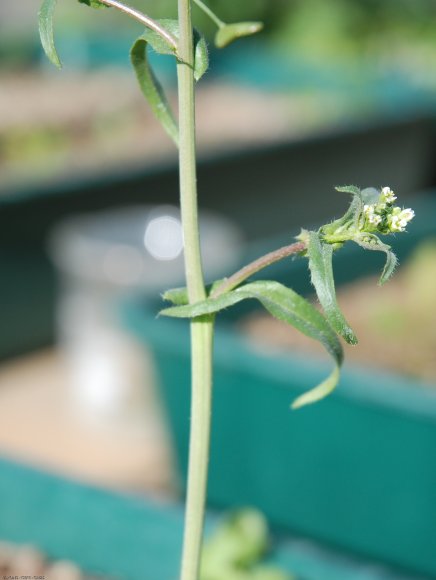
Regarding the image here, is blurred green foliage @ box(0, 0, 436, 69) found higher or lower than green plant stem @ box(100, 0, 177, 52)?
higher

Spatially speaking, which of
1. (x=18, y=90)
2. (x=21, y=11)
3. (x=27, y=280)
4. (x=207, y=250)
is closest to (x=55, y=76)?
(x=18, y=90)

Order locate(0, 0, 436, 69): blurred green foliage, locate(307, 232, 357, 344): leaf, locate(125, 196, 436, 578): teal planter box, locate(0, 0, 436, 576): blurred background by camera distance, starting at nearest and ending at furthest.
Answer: locate(307, 232, 357, 344): leaf, locate(125, 196, 436, 578): teal planter box, locate(0, 0, 436, 576): blurred background, locate(0, 0, 436, 69): blurred green foliage

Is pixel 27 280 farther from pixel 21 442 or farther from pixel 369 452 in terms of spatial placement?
pixel 369 452

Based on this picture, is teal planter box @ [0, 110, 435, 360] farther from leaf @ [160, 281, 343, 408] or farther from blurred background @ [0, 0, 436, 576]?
leaf @ [160, 281, 343, 408]

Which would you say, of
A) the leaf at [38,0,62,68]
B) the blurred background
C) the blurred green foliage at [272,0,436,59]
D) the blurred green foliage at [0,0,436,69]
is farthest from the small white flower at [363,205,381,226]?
the blurred green foliage at [272,0,436,59]

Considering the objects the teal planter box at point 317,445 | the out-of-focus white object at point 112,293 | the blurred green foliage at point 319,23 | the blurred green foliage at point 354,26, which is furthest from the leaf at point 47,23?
the blurred green foliage at point 354,26

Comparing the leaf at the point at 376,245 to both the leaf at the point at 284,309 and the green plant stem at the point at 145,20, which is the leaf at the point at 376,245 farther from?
the green plant stem at the point at 145,20

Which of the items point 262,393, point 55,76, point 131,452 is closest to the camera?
point 262,393

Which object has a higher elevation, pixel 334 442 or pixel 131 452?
pixel 131 452
